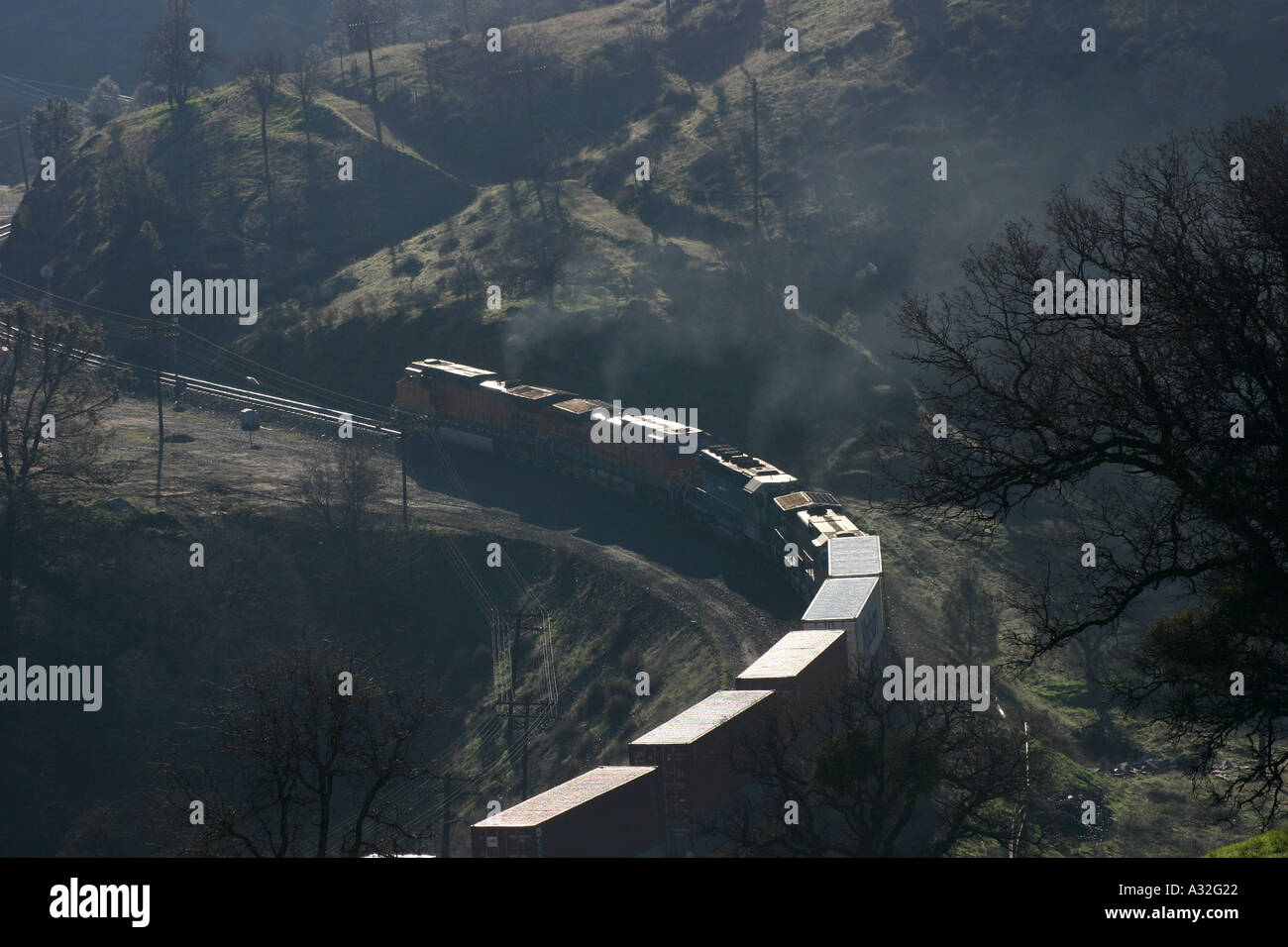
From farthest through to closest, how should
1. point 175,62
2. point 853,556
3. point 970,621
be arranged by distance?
1. point 175,62
2. point 970,621
3. point 853,556

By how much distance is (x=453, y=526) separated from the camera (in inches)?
2212

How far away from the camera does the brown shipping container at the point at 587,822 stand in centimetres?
2694

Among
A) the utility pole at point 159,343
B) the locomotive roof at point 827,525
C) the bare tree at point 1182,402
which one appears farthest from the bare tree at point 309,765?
the bare tree at point 1182,402

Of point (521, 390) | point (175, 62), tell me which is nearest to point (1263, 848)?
point (521, 390)

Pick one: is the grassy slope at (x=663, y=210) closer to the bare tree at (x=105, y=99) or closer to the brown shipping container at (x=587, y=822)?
the brown shipping container at (x=587, y=822)

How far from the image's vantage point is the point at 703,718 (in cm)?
3153

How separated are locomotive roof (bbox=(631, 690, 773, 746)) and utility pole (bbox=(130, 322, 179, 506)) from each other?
35.5 metres

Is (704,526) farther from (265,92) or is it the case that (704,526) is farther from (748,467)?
(265,92)

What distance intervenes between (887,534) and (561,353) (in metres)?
24.4

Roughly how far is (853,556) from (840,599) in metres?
4.01

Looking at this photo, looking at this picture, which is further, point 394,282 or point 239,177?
point 239,177

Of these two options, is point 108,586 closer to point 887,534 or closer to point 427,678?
point 427,678

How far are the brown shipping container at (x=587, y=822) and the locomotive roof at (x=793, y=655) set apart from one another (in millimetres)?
4897
